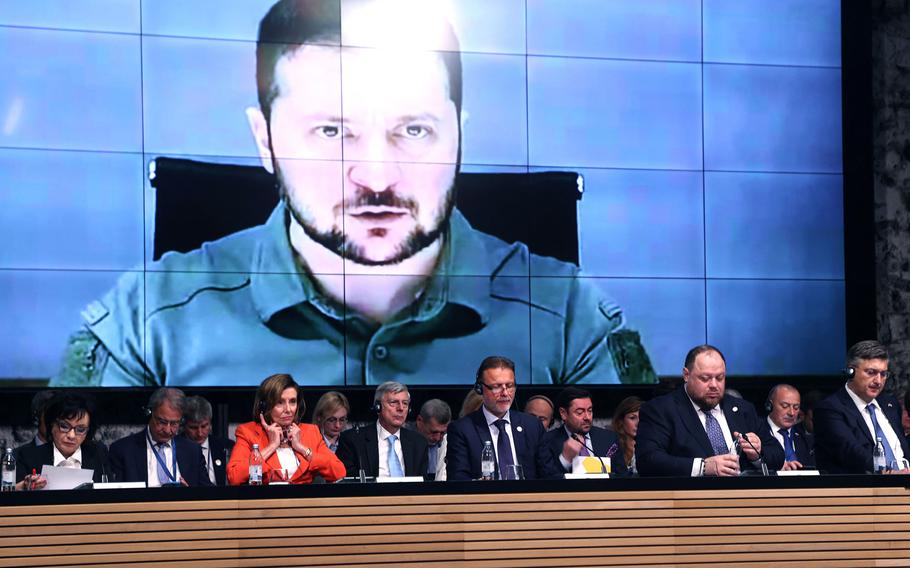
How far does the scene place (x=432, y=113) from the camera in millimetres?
8875

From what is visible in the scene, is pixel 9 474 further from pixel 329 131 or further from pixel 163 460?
pixel 329 131

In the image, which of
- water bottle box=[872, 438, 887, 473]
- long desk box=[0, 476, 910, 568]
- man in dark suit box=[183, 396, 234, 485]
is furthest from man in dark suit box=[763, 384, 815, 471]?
man in dark suit box=[183, 396, 234, 485]

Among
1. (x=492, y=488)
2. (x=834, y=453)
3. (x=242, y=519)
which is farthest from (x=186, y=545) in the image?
(x=834, y=453)

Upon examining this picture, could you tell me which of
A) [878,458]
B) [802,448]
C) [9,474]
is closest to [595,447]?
[802,448]

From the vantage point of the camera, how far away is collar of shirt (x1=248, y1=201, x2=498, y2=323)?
863 centimetres

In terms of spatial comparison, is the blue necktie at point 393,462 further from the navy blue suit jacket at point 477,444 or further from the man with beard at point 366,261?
the man with beard at point 366,261

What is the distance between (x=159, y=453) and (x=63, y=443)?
49 cm

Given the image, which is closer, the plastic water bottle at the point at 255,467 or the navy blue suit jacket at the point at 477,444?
the plastic water bottle at the point at 255,467

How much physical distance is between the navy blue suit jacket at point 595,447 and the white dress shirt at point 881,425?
1190 mm

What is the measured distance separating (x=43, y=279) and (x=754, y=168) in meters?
4.55

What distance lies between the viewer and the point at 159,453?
6.72 metres

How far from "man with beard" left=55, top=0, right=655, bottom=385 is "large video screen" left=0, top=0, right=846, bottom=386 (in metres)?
0.02

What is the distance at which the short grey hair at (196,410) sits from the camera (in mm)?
7410

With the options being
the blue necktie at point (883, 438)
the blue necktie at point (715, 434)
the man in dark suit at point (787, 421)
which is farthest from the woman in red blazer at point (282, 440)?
the man in dark suit at point (787, 421)
